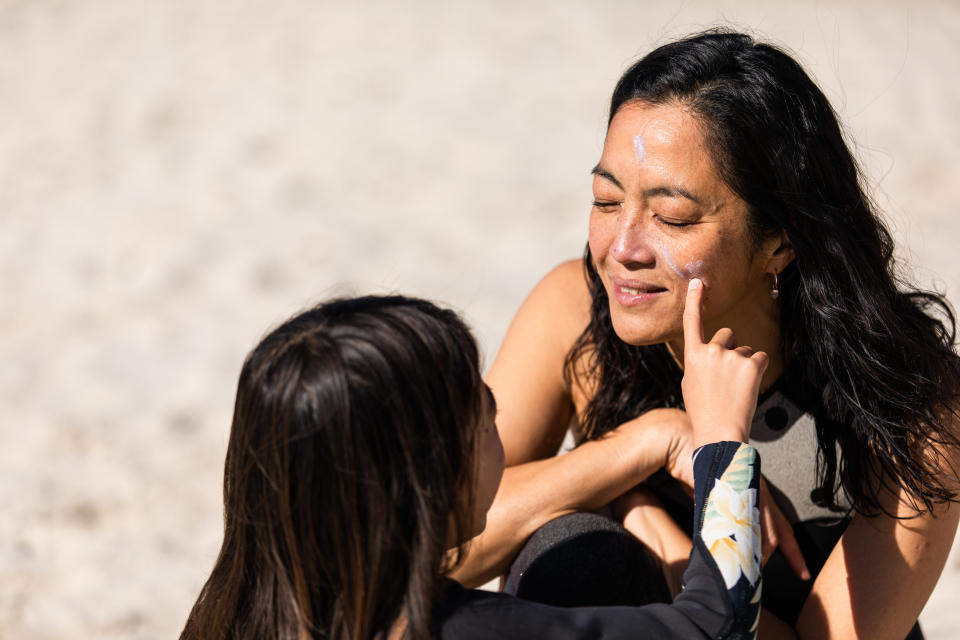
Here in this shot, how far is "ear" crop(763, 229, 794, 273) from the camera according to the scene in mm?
2426

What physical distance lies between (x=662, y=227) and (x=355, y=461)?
955mm

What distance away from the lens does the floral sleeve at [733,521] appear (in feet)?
6.17

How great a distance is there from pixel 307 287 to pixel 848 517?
160 inches

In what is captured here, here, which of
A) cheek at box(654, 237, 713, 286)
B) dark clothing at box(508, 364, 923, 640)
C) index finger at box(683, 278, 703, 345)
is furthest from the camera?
dark clothing at box(508, 364, 923, 640)

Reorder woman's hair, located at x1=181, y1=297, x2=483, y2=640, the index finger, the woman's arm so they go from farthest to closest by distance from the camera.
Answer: the woman's arm, the index finger, woman's hair, located at x1=181, y1=297, x2=483, y2=640

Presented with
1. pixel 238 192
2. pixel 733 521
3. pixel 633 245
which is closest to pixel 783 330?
pixel 633 245

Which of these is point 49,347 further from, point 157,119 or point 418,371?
point 418,371

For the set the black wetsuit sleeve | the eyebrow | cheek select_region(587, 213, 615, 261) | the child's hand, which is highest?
the eyebrow

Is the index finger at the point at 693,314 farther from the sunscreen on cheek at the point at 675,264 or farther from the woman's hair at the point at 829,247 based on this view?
the woman's hair at the point at 829,247

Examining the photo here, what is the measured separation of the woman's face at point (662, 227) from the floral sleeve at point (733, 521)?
0.51 metres

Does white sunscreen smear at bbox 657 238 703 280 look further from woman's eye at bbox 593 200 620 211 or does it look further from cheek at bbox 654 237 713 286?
woman's eye at bbox 593 200 620 211

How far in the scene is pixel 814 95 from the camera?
2.38 m

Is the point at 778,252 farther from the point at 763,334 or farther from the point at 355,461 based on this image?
the point at 355,461

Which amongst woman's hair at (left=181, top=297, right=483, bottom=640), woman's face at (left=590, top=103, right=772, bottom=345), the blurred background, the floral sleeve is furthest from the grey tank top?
the blurred background
